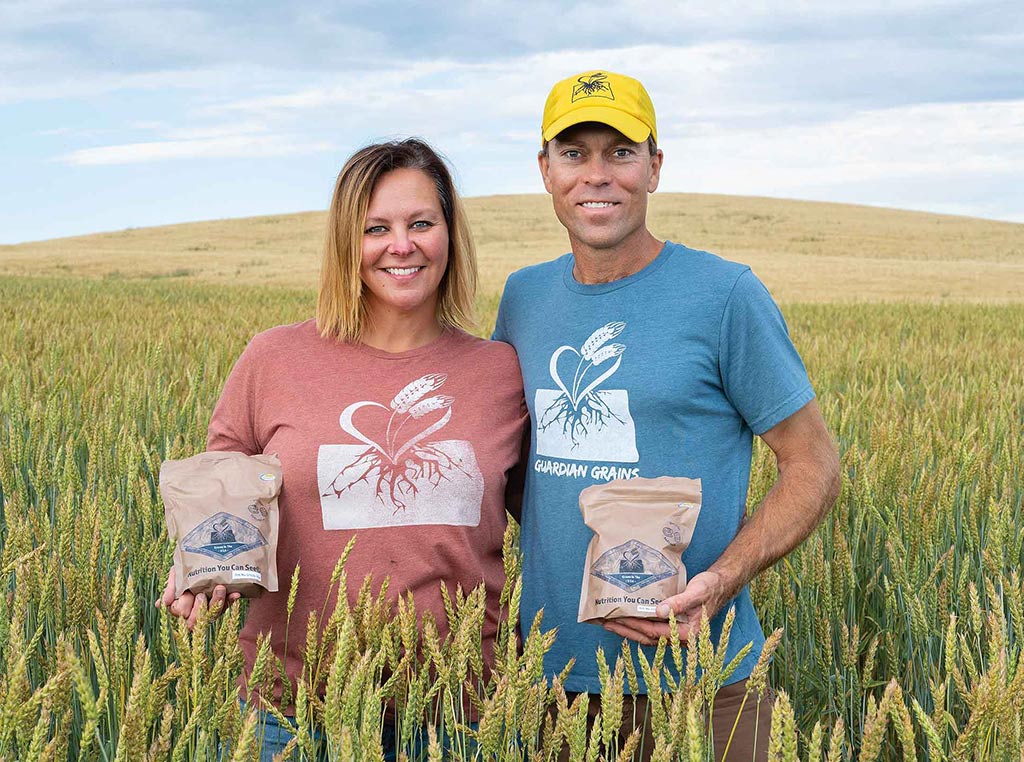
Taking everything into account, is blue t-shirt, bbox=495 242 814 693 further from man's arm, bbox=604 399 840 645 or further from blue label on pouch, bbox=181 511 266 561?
blue label on pouch, bbox=181 511 266 561

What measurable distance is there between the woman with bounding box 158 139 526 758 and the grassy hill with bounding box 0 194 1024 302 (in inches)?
632

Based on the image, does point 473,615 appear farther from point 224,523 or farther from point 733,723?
point 733,723

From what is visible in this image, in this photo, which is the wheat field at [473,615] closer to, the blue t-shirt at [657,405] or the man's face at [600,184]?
the blue t-shirt at [657,405]

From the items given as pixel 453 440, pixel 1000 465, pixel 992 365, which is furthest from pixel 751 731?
pixel 992 365

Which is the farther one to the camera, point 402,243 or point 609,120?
point 402,243

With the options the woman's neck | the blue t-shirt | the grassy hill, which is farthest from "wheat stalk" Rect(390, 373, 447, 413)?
the grassy hill

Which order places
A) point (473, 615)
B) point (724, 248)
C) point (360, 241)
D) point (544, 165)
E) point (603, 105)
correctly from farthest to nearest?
1. point (724, 248)
2. point (544, 165)
3. point (360, 241)
4. point (603, 105)
5. point (473, 615)

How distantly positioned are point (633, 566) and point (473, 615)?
43 cm

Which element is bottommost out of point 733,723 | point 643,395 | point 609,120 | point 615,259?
point 733,723

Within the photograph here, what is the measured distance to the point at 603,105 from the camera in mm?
2053

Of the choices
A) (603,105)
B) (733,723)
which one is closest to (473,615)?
(733,723)

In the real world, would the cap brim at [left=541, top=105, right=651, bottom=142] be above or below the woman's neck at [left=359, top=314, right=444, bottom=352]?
above

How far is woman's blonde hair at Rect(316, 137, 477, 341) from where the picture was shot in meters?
2.17

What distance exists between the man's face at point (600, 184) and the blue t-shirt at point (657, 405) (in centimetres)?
10
